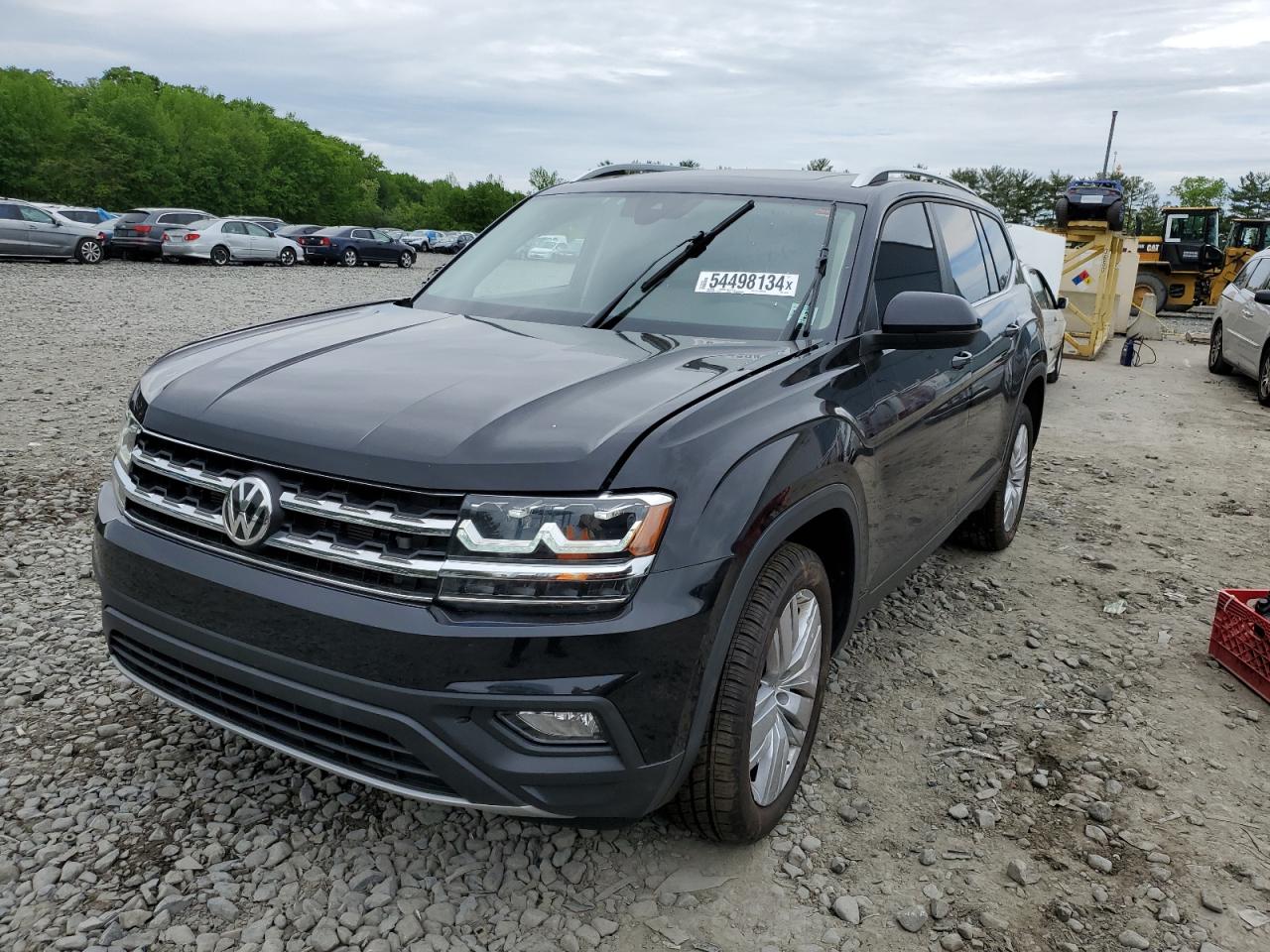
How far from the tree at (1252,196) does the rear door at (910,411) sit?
7911 centimetres

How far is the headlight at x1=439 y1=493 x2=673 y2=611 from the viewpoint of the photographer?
6.70 feet

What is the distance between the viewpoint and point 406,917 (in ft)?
7.94

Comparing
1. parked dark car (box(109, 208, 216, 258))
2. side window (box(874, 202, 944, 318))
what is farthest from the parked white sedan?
parked dark car (box(109, 208, 216, 258))

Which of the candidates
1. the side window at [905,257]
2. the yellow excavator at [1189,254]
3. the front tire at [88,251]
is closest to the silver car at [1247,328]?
the side window at [905,257]

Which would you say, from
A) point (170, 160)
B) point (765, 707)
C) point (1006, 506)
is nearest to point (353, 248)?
point (1006, 506)

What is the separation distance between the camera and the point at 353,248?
3441 cm

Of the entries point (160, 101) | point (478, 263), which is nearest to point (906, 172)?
point (478, 263)

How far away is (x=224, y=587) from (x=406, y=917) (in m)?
0.92

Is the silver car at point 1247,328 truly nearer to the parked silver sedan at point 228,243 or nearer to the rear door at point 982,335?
the rear door at point 982,335

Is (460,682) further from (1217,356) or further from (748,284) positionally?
(1217,356)

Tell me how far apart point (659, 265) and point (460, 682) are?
183 centimetres

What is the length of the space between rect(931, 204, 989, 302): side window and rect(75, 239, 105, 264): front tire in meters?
25.1

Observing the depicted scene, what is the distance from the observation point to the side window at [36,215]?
22.9 metres

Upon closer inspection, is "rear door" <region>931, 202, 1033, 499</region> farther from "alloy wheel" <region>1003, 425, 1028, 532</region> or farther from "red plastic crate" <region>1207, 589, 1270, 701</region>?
"red plastic crate" <region>1207, 589, 1270, 701</region>
